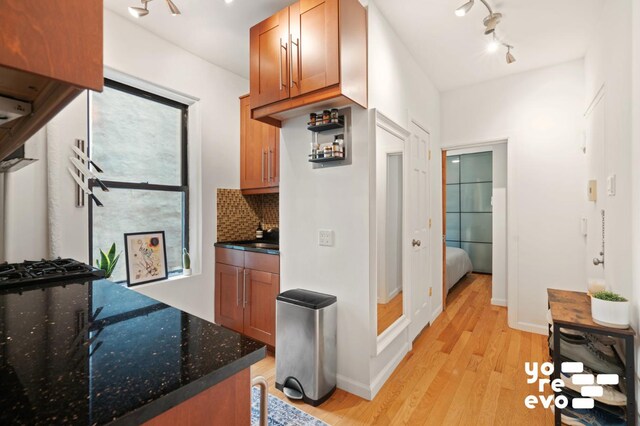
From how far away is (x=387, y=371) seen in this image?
2264 mm

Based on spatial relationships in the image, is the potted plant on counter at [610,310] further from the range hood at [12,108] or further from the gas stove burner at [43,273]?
the gas stove burner at [43,273]

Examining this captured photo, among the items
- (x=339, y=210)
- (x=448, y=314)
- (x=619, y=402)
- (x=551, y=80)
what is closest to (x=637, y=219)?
(x=619, y=402)

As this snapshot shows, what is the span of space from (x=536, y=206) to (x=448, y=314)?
157cm

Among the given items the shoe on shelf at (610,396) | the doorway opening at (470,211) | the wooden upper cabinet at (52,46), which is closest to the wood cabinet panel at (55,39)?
the wooden upper cabinet at (52,46)

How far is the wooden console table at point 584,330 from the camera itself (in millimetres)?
1548

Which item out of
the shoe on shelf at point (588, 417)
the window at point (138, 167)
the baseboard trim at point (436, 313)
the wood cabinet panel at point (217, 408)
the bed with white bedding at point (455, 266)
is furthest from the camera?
the bed with white bedding at point (455, 266)

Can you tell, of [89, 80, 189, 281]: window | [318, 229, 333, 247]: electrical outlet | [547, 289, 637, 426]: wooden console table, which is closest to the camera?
[547, 289, 637, 426]: wooden console table

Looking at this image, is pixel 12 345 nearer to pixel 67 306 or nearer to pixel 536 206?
pixel 67 306

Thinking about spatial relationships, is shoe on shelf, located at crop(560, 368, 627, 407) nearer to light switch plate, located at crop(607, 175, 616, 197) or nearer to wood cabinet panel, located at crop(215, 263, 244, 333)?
light switch plate, located at crop(607, 175, 616, 197)

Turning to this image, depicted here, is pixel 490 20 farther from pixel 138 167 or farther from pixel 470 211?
pixel 470 211

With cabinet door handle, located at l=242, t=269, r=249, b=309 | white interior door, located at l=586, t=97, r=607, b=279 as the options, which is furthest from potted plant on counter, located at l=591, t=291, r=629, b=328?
cabinet door handle, located at l=242, t=269, r=249, b=309

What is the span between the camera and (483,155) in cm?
581

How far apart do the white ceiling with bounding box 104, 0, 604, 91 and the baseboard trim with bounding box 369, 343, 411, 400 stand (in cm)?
271

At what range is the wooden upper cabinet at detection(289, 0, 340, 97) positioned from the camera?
182cm
